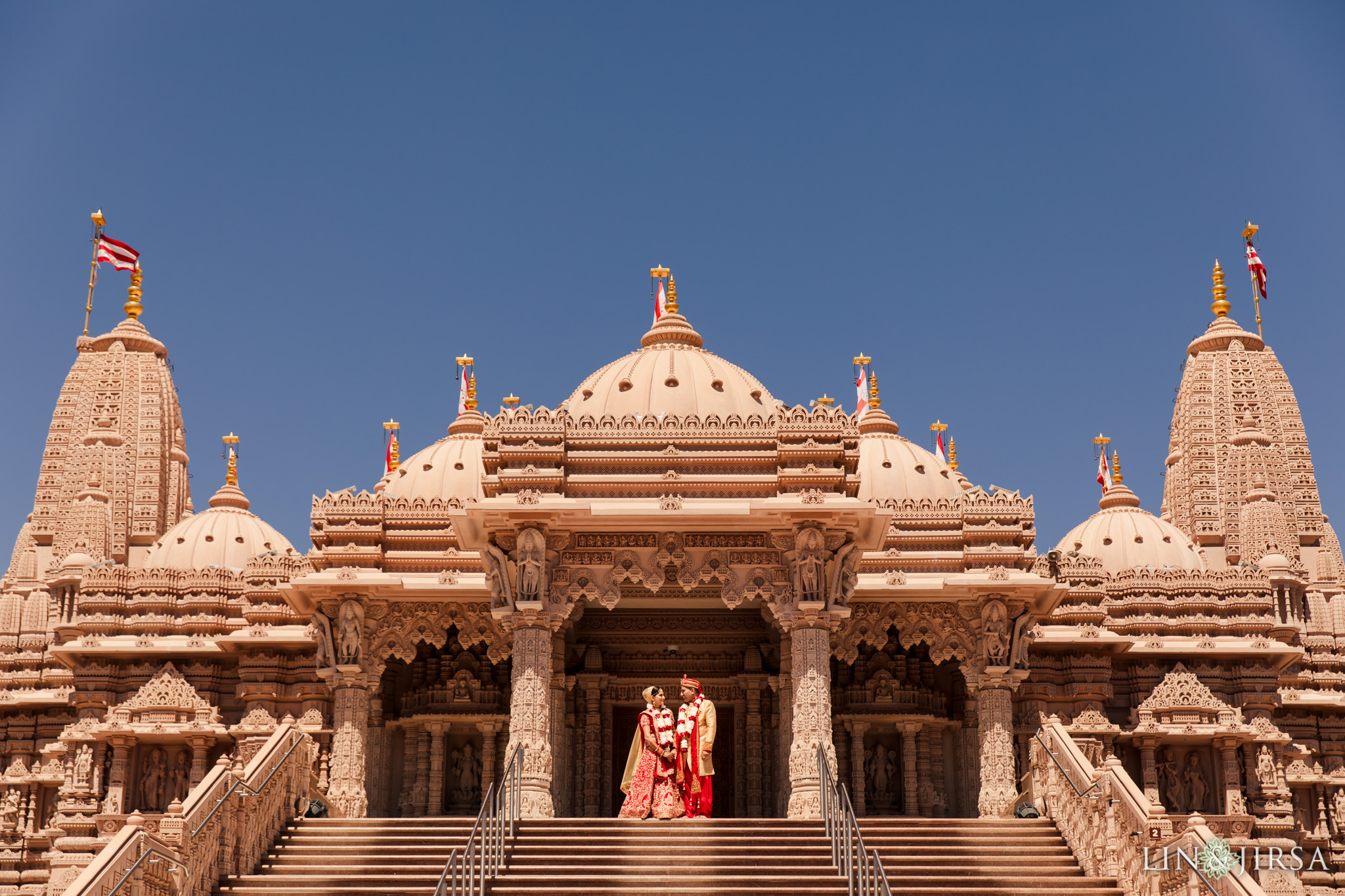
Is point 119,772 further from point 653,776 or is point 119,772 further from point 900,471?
point 900,471

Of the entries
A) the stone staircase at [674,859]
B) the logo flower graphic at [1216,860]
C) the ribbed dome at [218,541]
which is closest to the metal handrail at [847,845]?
the stone staircase at [674,859]

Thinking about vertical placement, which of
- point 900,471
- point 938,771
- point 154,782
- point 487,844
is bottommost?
point 487,844

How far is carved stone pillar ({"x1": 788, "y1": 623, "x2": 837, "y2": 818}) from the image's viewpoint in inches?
838

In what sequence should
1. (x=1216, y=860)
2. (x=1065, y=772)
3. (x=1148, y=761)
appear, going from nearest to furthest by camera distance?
(x=1216, y=860) < (x=1065, y=772) < (x=1148, y=761)

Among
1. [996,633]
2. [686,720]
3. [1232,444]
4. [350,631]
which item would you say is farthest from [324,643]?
[1232,444]

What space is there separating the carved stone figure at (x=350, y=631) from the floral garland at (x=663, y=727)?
21.9ft

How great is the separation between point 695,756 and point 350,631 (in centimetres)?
779

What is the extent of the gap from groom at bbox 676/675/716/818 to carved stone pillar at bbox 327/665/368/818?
6.70 meters

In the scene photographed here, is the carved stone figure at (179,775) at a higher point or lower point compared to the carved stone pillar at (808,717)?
lower

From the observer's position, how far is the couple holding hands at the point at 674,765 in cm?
2058

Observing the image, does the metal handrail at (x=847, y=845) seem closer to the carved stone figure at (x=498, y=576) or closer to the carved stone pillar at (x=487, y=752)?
the carved stone figure at (x=498, y=576)

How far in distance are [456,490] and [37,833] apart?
13.7 meters

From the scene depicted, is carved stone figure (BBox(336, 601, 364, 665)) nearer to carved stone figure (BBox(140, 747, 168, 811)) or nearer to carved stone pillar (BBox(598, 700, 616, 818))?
carved stone pillar (BBox(598, 700, 616, 818))

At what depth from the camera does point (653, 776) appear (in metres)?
20.8
